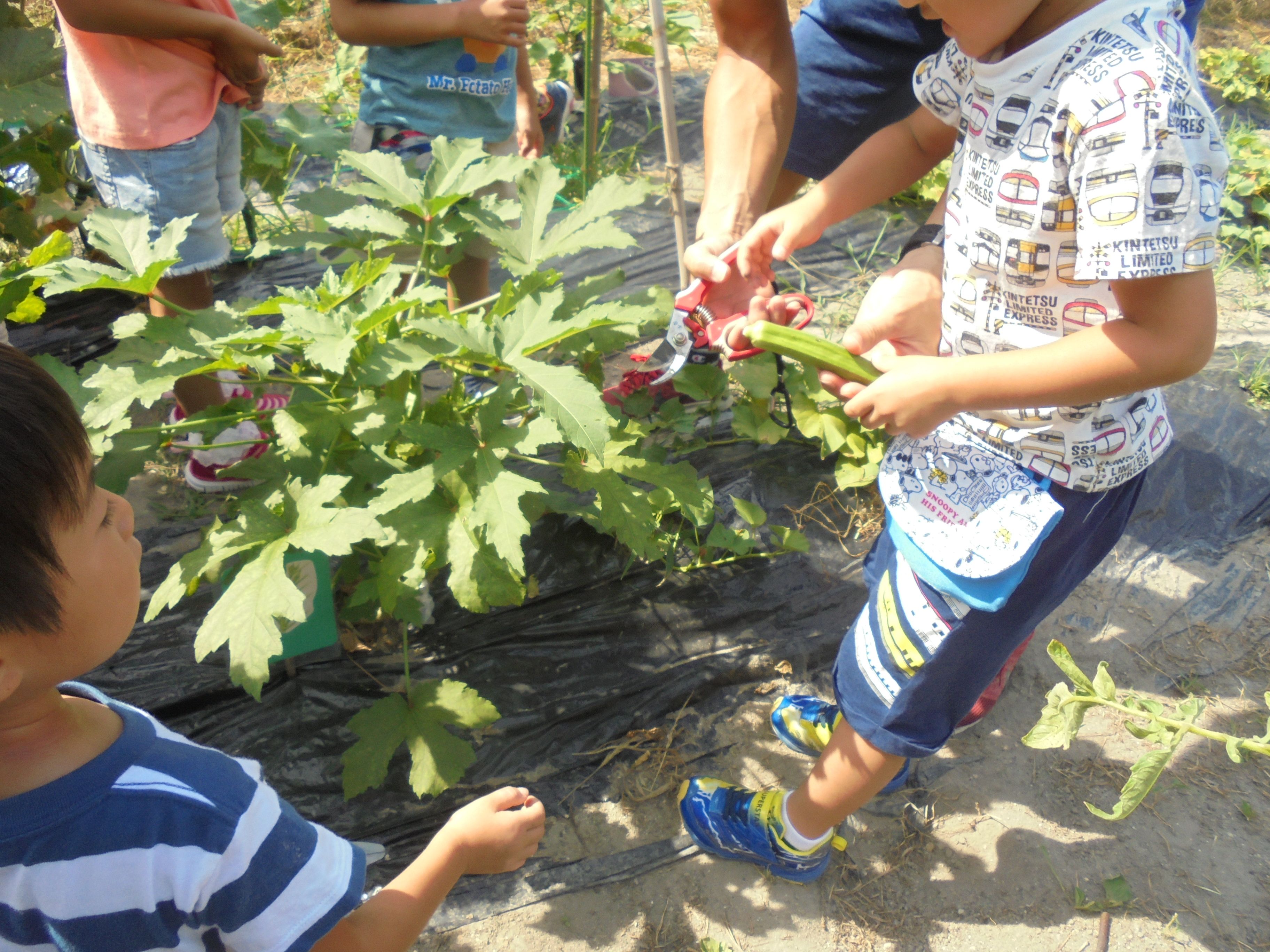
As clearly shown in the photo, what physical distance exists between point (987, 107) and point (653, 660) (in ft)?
4.89

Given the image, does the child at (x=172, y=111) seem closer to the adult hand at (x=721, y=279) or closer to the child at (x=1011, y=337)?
the adult hand at (x=721, y=279)

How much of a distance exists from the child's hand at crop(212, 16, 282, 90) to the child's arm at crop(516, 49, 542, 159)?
89 cm

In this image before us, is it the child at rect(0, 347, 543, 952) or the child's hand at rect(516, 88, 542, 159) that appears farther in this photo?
the child's hand at rect(516, 88, 542, 159)

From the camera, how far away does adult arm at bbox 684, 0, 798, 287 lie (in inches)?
79.8

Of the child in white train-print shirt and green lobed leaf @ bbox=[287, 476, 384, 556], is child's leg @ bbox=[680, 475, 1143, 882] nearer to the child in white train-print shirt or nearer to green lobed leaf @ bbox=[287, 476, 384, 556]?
the child in white train-print shirt

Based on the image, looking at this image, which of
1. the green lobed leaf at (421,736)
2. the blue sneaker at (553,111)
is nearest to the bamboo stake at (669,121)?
the green lobed leaf at (421,736)

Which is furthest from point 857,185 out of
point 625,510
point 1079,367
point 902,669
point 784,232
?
point 902,669

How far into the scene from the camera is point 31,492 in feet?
2.94

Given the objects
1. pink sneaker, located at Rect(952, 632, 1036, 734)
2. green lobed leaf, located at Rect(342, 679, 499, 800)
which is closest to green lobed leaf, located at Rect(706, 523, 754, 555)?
pink sneaker, located at Rect(952, 632, 1036, 734)

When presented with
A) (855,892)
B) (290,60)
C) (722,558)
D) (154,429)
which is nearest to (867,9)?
(722,558)

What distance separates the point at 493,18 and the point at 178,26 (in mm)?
804

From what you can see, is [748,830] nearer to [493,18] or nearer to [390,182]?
[390,182]

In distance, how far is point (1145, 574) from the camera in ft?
8.33

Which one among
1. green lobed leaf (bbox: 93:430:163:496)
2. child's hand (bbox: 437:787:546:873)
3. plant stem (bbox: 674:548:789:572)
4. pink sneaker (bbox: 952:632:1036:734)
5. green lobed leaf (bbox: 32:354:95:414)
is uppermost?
green lobed leaf (bbox: 32:354:95:414)
